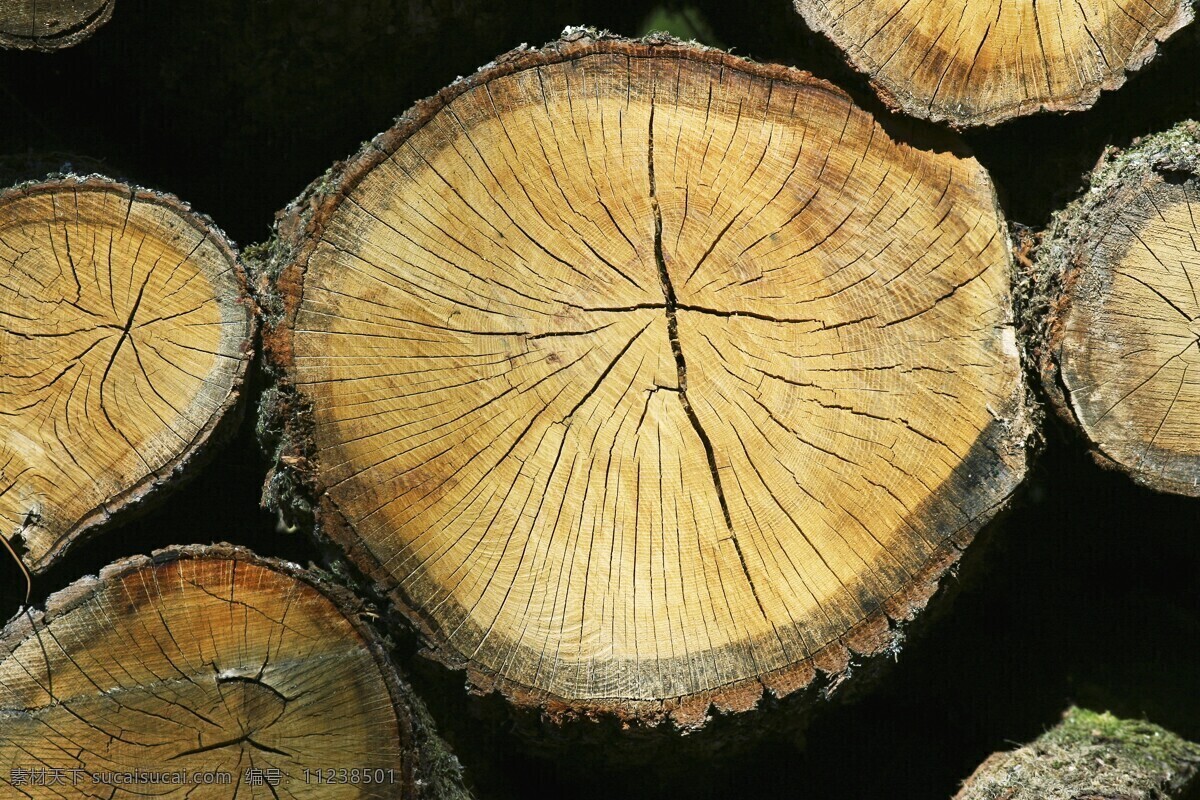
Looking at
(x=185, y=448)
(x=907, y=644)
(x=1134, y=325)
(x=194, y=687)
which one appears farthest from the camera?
(x=907, y=644)

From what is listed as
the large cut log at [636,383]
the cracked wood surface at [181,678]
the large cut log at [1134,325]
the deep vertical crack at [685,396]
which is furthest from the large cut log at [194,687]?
the large cut log at [1134,325]

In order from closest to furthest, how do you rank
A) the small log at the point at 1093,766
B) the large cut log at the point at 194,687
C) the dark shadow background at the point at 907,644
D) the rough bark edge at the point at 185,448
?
1. the large cut log at the point at 194,687
2. the rough bark edge at the point at 185,448
3. the small log at the point at 1093,766
4. the dark shadow background at the point at 907,644

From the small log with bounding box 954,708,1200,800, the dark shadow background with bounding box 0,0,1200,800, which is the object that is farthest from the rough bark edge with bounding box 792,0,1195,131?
the small log with bounding box 954,708,1200,800

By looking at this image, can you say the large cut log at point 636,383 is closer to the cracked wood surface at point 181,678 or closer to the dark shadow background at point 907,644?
the cracked wood surface at point 181,678

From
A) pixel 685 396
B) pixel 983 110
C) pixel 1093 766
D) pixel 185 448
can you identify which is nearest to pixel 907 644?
pixel 1093 766

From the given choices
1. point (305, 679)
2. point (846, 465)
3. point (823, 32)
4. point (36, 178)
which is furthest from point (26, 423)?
point (823, 32)

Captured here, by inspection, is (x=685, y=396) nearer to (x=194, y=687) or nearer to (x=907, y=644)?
(x=907, y=644)
